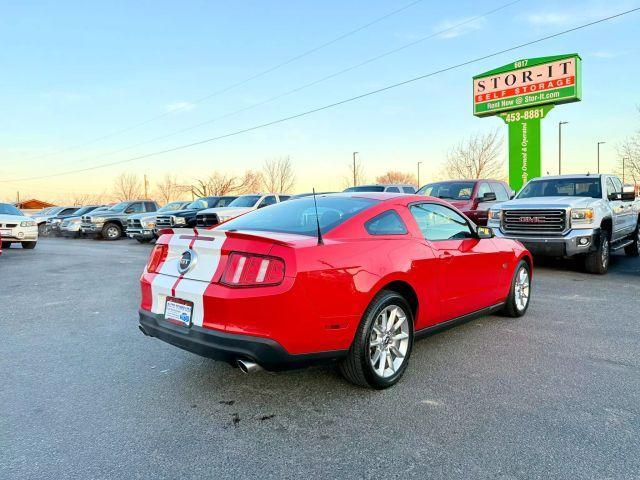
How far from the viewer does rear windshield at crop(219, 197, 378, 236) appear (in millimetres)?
3928

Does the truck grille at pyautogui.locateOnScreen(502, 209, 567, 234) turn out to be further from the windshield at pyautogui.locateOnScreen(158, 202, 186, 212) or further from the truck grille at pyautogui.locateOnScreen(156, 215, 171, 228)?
the windshield at pyautogui.locateOnScreen(158, 202, 186, 212)

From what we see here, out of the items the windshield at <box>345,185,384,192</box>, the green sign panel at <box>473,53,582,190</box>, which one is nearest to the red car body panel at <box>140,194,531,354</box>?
the windshield at <box>345,185,384,192</box>

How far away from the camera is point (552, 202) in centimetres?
924

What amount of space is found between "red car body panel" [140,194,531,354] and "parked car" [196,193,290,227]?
38.0 feet

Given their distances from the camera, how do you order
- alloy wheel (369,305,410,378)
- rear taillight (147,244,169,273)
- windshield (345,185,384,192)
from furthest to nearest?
windshield (345,185,384,192) → rear taillight (147,244,169,273) → alloy wheel (369,305,410,378)

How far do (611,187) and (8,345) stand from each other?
448 inches

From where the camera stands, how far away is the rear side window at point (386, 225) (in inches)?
155

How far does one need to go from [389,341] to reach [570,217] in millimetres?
6656

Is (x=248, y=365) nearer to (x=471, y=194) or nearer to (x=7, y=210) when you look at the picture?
(x=471, y=194)

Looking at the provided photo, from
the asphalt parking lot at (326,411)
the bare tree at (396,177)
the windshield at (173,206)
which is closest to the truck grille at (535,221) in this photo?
the asphalt parking lot at (326,411)

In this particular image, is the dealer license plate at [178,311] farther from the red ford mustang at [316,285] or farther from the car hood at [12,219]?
the car hood at [12,219]

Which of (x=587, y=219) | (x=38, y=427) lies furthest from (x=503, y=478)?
(x=587, y=219)

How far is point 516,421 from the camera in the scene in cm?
316

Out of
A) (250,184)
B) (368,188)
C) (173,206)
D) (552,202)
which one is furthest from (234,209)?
(250,184)
